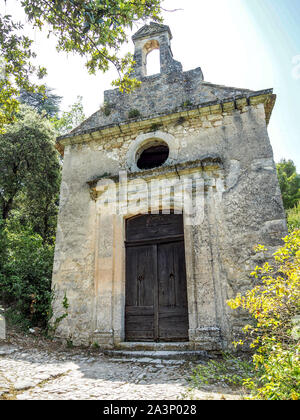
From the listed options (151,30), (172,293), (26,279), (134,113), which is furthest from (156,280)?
(151,30)

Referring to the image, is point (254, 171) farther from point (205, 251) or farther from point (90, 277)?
point (90, 277)

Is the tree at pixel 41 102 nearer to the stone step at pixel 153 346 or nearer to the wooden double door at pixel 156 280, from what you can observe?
the wooden double door at pixel 156 280

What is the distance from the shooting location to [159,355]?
4.34 meters

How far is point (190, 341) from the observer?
15.1 feet

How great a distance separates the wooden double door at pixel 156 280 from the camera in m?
5.09

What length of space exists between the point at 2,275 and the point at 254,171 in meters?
5.53

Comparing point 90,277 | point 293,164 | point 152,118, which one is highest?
point 293,164

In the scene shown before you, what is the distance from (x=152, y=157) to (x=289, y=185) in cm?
1220

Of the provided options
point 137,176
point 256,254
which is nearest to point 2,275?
point 137,176

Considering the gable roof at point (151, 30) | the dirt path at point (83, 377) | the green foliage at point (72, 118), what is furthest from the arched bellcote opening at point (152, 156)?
the green foliage at point (72, 118)

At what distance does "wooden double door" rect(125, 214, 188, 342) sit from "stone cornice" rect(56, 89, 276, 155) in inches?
79.9

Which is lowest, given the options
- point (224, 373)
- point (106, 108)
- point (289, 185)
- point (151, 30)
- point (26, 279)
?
point (224, 373)

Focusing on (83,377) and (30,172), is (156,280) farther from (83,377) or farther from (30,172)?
(30,172)
